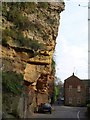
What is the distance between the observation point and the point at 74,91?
100 m

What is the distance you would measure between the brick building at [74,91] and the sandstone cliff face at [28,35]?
6989 cm

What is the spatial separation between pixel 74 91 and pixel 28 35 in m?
76.5

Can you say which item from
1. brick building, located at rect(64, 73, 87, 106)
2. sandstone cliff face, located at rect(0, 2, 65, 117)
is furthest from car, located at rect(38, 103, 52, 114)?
brick building, located at rect(64, 73, 87, 106)

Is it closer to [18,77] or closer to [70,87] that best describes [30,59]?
[18,77]

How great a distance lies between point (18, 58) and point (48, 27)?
4.57 metres

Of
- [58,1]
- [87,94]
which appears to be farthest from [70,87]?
[58,1]

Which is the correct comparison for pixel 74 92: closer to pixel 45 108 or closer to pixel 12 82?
pixel 45 108

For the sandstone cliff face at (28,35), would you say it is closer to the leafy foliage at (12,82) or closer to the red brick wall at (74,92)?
the leafy foliage at (12,82)

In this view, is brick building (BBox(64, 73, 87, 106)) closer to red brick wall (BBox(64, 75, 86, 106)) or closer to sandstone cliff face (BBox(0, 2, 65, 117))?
red brick wall (BBox(64, 75, 86, 106))

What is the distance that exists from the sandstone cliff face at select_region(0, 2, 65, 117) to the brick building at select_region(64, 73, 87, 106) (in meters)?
69.9

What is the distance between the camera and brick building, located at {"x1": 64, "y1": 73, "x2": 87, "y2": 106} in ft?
318

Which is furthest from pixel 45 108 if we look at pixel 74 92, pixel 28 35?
pixel 74 92

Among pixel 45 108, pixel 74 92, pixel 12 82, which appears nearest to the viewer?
pixel 12 82

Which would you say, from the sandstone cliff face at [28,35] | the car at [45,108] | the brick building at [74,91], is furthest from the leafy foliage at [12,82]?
the brick building at [74,91]
